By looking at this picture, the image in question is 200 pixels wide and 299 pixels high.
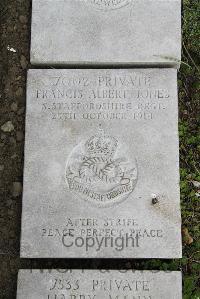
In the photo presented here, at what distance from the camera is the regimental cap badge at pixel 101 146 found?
13.1 ft

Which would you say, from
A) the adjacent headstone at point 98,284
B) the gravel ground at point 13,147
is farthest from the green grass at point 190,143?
the adjacent headstone at point 98,284

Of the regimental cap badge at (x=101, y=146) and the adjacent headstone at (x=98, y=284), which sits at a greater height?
the regimental cap badge at (x=101, y=146)

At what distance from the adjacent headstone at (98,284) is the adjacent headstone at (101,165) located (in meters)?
0.14

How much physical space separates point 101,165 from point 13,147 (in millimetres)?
802

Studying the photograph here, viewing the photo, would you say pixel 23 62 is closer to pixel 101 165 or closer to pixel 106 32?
pixel 106 32

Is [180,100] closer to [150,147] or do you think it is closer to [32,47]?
[150,147]

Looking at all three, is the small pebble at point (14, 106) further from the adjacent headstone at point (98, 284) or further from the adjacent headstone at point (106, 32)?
the adjacent headstone at point (98, 284)

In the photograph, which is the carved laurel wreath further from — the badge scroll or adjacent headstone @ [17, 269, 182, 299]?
adjacent headstone @ [17, 269, 182, 299]

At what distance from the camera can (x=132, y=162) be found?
13.1 ft

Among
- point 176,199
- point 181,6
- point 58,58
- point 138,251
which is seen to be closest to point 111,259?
point 138,251

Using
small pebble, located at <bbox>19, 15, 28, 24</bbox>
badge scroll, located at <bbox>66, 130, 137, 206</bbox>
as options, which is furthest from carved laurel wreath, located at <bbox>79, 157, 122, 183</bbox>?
small pebble, located at <bbox>19, 15, 28, 24</bbox>

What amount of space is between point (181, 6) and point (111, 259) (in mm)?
2340

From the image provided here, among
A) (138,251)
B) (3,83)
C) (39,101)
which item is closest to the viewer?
(138,251)

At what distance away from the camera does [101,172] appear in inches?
156
